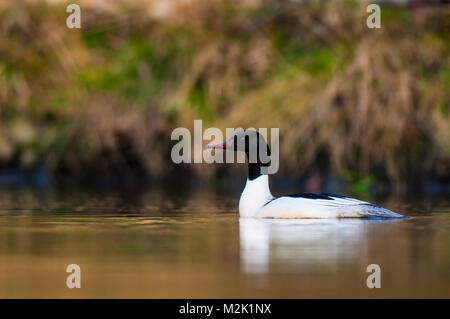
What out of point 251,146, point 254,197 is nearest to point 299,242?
point 254,197

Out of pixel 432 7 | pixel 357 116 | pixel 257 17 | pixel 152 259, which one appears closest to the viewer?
pixel 152 259

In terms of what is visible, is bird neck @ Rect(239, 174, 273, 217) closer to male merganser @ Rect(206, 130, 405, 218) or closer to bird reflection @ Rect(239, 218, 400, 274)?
male merganser @ Rect(206, 130, 405, 218)

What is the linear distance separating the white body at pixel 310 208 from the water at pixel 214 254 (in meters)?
0.15

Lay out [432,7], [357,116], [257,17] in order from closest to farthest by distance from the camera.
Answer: [357,116] < [432,7] < [257,17]

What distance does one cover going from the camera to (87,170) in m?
15.7

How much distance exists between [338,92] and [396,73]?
81 centimetres

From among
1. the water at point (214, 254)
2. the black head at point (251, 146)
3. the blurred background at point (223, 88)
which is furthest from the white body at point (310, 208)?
the blurred background at point (223, 88)

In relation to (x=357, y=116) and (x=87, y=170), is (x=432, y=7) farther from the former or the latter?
(x=87, y=170)

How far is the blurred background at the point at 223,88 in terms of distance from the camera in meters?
13.4

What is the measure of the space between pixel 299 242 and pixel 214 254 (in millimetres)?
788

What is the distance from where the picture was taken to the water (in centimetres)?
524

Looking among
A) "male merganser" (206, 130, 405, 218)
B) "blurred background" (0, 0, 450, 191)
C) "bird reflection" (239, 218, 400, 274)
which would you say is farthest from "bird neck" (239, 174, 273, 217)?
"blurred background" (0, 0, 450, 191)

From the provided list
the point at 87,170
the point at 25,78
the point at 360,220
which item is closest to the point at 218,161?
the point at 87,170

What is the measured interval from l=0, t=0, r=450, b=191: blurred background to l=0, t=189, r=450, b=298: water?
3.69 meters
